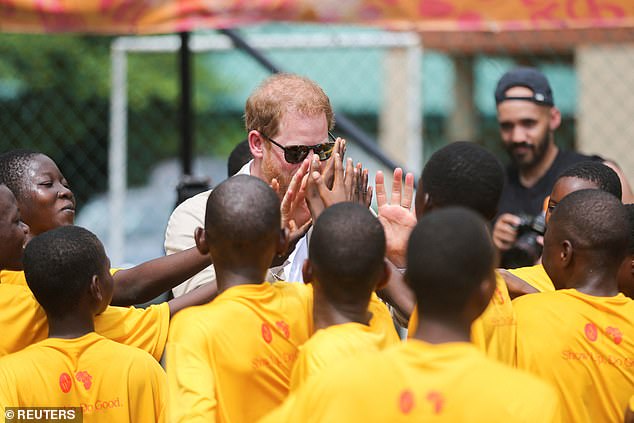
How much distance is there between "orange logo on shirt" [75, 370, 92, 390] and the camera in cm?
331

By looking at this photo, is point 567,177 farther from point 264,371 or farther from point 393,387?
point 393,387

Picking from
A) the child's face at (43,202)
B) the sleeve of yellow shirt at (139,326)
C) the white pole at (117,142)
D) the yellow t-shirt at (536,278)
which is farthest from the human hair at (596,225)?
the white pole at (117,142)

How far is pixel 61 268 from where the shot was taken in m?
3.30

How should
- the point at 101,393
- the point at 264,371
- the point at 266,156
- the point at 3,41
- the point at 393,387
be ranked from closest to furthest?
the point at 393,387 < the point at 264,371 < the point at 101,393 < the point at 266,156 < the point at 3,41

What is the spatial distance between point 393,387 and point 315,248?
0.66 m

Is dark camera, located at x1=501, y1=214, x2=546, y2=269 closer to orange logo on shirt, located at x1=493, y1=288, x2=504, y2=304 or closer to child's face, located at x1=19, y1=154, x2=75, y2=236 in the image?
orange logo on shirt, located at x1=493, y1=288, x2=504, y2=304

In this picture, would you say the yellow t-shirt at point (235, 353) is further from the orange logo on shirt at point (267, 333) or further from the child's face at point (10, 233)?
the child's face at point (10, 233)

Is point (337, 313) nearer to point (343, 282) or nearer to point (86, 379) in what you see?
point (343, 282)

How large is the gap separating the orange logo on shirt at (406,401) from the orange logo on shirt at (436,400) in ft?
0.14

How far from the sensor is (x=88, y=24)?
5.89 metres

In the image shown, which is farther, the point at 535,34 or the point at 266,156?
the point at 535,34

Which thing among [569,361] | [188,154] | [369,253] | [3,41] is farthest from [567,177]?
Answer: [3,41]

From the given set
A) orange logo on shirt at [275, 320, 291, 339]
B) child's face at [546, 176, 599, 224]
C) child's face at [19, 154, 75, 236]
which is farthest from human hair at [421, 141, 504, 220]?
child's face at [19, 154, 75, 236]

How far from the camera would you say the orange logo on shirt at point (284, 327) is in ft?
10.4
